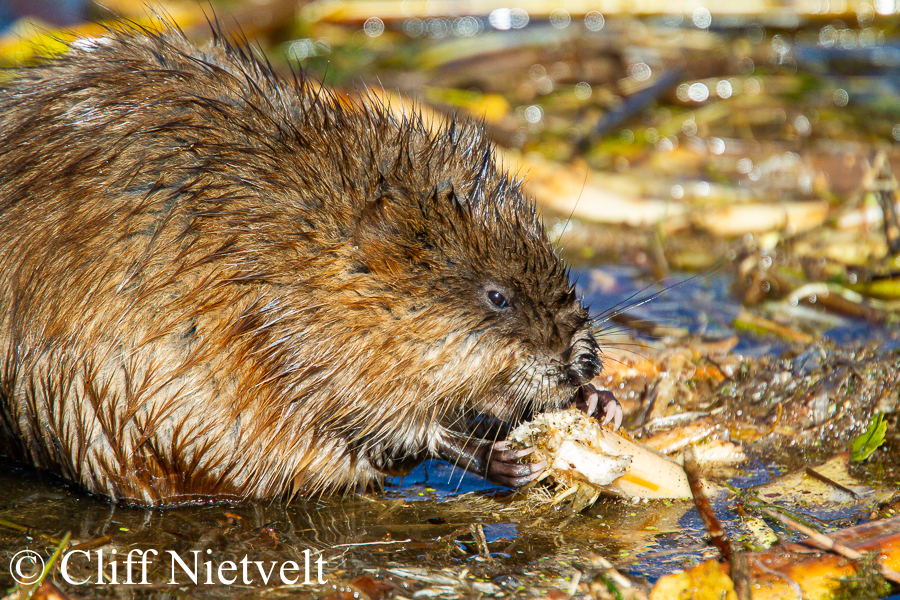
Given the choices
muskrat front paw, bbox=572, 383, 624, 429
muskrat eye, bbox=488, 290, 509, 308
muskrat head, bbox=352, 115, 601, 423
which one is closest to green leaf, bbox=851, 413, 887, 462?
muskrat front paw, bbox=572, 383, 624, 429

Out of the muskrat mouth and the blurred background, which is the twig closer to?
the muskrat mouth

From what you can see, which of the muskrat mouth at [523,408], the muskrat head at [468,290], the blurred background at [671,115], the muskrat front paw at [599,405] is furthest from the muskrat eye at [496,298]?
the blurred background at [671,115]

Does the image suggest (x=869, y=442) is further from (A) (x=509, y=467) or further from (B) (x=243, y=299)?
(B) (x=243, y=299)

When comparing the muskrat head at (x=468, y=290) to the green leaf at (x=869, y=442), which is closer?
the muskrat head at (x=468, y=290)

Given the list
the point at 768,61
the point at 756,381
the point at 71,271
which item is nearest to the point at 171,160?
the point at 71,271

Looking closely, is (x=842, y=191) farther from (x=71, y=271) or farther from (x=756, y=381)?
(x=71, y=271)

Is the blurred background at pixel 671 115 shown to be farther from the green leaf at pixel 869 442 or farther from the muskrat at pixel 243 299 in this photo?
the muskrat at pixel 243 299

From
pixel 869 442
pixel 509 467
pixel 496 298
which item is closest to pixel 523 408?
pixel 509 467
